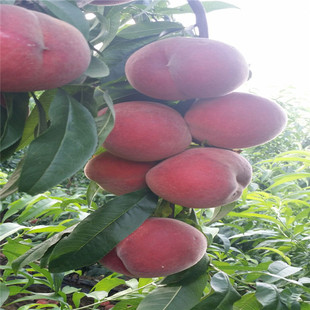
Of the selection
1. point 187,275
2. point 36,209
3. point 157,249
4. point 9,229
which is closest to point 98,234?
point 157,249

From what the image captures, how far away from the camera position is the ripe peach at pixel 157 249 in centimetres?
46

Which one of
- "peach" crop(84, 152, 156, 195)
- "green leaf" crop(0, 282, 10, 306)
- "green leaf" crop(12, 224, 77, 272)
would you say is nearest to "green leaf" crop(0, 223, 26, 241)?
"green leaf" crop(0, 282, 10, 306)

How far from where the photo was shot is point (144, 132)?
1.49 feet

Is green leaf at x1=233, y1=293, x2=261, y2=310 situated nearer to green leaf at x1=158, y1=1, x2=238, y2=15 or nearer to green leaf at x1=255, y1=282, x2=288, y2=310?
green leaf at x1=255, y1=282, x2=288, y2=310

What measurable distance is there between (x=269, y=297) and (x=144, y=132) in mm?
299

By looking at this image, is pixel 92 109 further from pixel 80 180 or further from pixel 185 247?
pixel 80 180

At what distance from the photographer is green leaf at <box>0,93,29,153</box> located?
37cm

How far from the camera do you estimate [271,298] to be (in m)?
0.56

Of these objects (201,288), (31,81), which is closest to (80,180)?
(201,288)

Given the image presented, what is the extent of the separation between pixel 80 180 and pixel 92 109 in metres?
2.53

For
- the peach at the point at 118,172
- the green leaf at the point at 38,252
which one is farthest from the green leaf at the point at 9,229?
the peach at the point at 118,172

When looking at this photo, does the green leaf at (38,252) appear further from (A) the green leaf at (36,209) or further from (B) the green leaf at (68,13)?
(A) the green leaf at (36,209)

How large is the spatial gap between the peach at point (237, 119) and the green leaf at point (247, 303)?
246 millimetres

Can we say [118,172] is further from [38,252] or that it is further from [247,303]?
[247,303]
